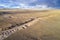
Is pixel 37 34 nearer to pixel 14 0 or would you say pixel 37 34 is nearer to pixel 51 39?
pixel 51 39

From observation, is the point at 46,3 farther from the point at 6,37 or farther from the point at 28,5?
the point at 6,37

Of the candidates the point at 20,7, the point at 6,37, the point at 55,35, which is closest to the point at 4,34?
the point at 6,37

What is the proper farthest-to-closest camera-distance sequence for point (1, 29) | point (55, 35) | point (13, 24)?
point (13, 24) < point (1, 29) < point (55, 35)

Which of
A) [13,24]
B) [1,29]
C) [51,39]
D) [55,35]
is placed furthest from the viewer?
[13,24]

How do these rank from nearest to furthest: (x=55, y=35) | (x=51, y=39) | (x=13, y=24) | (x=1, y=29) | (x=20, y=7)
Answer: (x=51, y=39), (x=55, y=35), (x=1, y=29), (x=13, y=24), (x=20, y=7)

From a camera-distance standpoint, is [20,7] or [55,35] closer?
[55,35]

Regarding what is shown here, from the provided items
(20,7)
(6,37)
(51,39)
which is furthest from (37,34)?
(20,7)

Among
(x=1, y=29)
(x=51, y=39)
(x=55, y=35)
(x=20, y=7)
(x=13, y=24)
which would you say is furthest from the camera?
(x=20, y=7)

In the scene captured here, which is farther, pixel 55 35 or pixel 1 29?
pixel 1 29

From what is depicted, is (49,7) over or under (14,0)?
under
